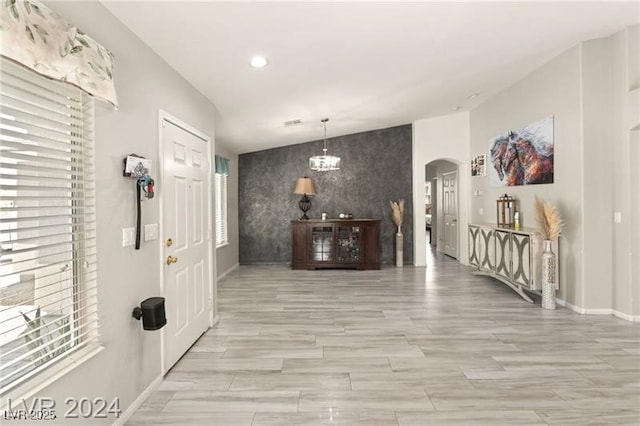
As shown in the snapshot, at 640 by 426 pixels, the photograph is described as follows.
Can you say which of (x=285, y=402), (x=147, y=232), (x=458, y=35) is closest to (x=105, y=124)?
(x=147, y=232)

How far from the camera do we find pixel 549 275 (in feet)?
14.1

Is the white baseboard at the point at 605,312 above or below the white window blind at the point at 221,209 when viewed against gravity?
below

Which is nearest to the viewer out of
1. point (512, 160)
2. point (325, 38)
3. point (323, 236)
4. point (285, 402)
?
point (285, 402)

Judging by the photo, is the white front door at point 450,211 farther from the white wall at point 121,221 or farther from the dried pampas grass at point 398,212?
the white wall at point 121,221

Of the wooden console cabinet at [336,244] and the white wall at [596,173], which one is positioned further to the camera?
the wooden console cabinet at [336,244]

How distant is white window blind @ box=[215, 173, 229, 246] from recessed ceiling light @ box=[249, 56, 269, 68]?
12.4 ft

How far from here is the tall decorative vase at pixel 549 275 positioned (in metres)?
4.30

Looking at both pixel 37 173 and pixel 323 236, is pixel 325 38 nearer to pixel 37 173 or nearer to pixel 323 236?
pixel 37 173

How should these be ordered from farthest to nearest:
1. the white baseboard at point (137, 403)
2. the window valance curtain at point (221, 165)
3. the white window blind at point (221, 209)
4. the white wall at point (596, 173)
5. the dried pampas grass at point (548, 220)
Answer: the white window blind at point (221, 209) < the window valance curtain at point (221, 165) < the dried pampas grass at point (548, 220) < the white wall at point (596, 173) < the white baseboard at point (137, 403)

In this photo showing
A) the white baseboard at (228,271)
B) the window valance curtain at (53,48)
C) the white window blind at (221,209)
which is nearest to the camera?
the window valance curtain at (53,48)

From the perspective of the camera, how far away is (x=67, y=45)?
1660 mm

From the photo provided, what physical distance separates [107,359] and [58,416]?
1.31 feet

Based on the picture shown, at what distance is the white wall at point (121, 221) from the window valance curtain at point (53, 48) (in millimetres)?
124

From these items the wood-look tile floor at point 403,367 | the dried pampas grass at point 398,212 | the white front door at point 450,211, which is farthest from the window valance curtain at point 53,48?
the white front door at point 450,211
